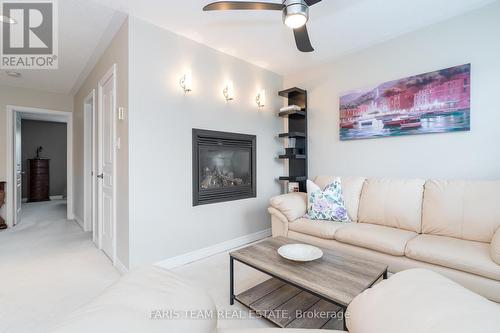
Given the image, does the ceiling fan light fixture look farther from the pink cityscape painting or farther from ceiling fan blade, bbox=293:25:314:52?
the pink cityscape painting

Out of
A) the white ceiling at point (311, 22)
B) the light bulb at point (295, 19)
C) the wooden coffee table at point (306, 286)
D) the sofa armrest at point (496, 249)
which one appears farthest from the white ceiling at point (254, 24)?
the wooden coffee table at point (306, 286)

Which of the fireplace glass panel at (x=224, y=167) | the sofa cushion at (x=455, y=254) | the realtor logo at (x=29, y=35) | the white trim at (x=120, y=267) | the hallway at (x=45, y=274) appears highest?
the realtor logo at (x=29, y=35)

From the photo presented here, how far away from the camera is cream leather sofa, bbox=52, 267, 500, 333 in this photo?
52 cm

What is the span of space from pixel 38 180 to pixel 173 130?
6.43 meters

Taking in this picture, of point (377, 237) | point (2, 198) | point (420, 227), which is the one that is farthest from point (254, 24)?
point (2, 198)

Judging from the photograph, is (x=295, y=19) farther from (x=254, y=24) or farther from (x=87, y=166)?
(x=87, y=166)

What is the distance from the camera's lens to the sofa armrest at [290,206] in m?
Answer: 2.65

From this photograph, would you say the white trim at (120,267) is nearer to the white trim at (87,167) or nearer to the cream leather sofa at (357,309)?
the white trim at (87,167)

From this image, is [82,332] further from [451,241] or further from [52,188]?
[52,188]

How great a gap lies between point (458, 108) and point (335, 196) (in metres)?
1.44

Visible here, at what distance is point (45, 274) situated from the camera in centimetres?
235

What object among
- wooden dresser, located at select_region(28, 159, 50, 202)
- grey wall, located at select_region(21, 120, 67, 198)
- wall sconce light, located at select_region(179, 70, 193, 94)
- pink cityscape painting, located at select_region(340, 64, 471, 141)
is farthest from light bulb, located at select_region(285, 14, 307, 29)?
grey wall, located at select_region(21, 120, 67, 198)

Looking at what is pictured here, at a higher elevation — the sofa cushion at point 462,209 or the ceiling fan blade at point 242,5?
the ceiling fan blade at point 242,5

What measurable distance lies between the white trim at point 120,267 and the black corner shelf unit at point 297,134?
2.26m
